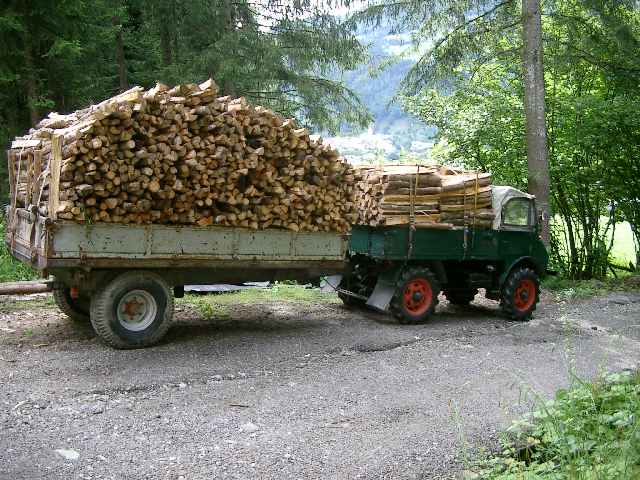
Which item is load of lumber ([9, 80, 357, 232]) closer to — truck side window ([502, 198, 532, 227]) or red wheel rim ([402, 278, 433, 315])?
red wheel rim ([402, 278, 433, 315])

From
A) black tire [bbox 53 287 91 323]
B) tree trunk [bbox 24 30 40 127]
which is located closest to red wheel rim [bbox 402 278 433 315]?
black tire [bbox 53 287 91 323]

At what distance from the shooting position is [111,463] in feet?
16.0

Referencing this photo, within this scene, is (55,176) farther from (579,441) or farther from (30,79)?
(30,79)

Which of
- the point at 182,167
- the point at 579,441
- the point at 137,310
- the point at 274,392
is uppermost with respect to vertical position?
the point at 182,167

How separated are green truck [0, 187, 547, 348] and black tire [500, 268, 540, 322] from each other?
17mm

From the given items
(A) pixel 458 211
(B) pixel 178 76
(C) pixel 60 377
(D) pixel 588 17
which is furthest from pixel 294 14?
(C) pixel 60 377

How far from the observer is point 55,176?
729cm

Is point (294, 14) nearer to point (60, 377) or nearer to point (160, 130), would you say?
point (160, 130)

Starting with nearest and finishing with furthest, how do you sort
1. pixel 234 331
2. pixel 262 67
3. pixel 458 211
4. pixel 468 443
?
pixel 468 443, pixel 234 331, pixel 458 211, pixel 262 67

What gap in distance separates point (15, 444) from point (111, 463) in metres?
0.84

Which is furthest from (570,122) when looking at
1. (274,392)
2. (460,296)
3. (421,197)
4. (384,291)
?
(274,392)

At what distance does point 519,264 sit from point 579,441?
6687 millimetres

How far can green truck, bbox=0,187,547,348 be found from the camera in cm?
761

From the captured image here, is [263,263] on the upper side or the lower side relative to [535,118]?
lower
